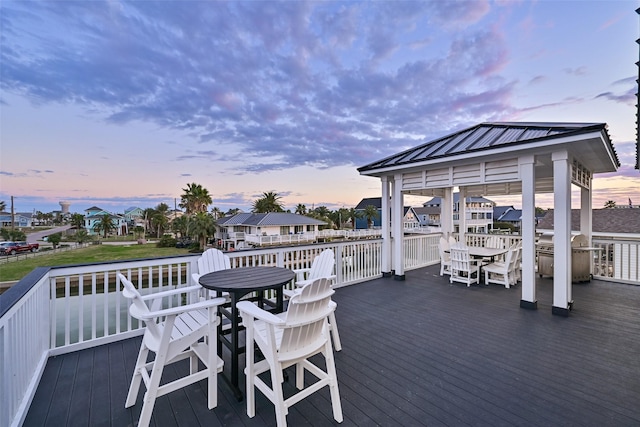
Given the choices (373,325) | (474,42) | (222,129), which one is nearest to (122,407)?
(373,325)

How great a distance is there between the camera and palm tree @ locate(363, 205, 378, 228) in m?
38.8

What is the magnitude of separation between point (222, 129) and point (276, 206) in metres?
28.3

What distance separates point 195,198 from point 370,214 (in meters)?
25.3

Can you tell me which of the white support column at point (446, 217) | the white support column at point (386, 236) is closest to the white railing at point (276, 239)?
the white support column at point (446, 217)

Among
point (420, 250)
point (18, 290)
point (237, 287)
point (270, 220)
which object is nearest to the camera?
point (18, 290)

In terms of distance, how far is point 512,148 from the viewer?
3895 mm

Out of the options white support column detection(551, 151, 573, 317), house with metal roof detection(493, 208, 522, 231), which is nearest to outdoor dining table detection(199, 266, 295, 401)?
white support column detection(551, 151, 573, 317)

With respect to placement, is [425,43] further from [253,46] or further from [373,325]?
[373,325]

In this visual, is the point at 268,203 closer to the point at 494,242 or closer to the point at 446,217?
the point at 446,217

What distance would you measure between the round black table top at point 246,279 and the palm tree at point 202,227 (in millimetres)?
28694

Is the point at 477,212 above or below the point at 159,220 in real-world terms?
above

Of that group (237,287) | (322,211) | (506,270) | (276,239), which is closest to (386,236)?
(506,270)

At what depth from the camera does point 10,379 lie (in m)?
1.61

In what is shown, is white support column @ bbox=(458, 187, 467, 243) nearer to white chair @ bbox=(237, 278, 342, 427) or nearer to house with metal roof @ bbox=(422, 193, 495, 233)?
white chair @ bbox=(237, 278, 342, 427)
